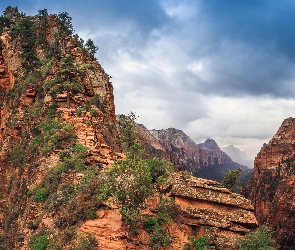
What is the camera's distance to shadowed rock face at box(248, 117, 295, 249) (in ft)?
330

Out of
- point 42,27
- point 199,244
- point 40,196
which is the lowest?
point 199,244

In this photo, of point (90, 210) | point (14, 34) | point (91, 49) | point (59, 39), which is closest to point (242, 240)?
point (90, 210)

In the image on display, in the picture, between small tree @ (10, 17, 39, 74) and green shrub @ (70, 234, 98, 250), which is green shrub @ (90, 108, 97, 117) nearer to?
small tree @ (10, 17, 39, 74)

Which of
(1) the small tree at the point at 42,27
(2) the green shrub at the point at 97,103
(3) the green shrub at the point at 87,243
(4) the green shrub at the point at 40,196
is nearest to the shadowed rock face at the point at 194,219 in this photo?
(3) the green shrub at the point at 87,243

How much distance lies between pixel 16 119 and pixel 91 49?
21.5 meters

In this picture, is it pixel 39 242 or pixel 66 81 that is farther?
pixel 66 81

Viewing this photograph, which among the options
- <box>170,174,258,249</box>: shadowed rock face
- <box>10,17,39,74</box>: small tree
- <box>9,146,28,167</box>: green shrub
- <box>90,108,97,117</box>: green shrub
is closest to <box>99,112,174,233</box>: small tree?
<box>170,174,258,249</box>: shadowed rock face

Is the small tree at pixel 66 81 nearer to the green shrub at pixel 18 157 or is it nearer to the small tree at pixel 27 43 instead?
the green shrub at pixel 18 157

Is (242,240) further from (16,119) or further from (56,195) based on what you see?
(16,119)

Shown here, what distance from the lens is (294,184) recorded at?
108250 millimetres

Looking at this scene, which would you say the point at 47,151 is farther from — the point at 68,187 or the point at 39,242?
the point at 39,242

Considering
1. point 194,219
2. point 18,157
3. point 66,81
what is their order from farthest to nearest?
point 66,81 → point 18,157 → point 194,219

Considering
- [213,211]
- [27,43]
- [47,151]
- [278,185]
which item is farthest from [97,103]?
[278,185]

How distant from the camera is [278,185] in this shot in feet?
420
